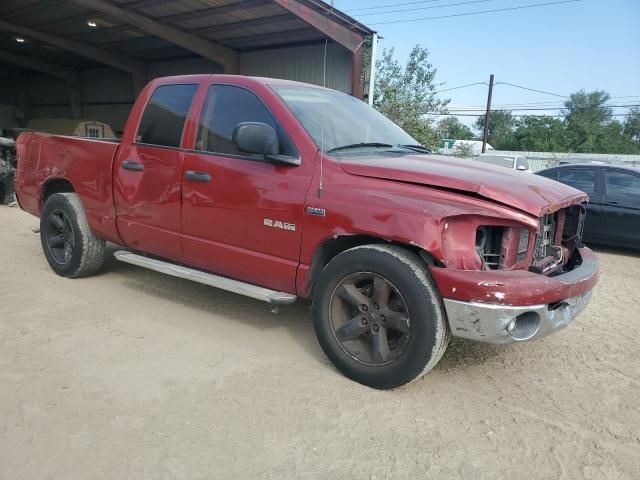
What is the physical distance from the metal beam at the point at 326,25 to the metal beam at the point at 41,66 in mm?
17458

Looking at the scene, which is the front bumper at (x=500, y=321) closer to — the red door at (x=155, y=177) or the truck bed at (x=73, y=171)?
the red door at (x=155, y=177)

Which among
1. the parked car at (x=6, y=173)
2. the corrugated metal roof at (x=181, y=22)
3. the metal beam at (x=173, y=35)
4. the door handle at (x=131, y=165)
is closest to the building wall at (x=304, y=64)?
the corrugated metal roof at (x=181, y=22)

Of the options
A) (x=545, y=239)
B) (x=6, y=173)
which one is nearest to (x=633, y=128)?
(x=6, y=173)

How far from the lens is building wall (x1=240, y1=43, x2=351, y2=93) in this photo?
1312 cm

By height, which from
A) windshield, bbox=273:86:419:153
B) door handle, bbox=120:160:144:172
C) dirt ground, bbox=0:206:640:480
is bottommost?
dirt ground, bbox=0:206:640:480

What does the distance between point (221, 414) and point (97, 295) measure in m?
2.49

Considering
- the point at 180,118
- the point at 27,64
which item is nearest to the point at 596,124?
the point at 27,64

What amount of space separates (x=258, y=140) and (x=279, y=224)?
581 millimetres

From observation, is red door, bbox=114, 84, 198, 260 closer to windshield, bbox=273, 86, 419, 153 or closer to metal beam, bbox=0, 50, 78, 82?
windshield, bbox=273, 86, 419, 153

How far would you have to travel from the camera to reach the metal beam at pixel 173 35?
12992 mm

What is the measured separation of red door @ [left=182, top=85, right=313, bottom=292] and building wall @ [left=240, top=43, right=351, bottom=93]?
31.4 ft

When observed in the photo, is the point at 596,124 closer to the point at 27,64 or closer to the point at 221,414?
the point at 27,64

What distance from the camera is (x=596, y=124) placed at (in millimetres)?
57156

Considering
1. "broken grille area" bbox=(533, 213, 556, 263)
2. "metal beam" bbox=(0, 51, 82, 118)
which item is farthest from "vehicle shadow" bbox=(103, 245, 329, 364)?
"metal beam" bbox=(0, 51, 82, 118)
